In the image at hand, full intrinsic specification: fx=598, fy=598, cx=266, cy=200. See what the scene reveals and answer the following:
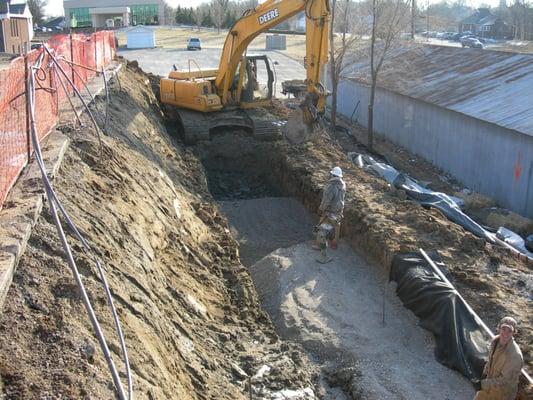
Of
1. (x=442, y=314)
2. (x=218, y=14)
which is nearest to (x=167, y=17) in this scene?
(x=218, y=14)

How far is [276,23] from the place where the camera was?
16328 mm

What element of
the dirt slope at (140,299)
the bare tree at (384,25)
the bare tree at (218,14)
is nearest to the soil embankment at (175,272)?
the dirt slope at (140,299)

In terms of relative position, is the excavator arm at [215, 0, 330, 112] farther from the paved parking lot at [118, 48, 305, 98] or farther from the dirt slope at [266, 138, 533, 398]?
the paved parking lot at [118, 48, 305, 98]

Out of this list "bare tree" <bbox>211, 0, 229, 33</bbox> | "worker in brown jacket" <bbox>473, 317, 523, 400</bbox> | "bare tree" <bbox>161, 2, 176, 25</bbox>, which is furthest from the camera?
"bare tree" <bbox>161, 2, 176, 25</bbox>

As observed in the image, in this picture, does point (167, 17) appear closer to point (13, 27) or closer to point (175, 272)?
point (13, 27)

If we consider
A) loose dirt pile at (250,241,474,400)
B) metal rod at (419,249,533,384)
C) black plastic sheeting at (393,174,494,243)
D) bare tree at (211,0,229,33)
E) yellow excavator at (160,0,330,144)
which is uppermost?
bare tree at (211,0,229,33)

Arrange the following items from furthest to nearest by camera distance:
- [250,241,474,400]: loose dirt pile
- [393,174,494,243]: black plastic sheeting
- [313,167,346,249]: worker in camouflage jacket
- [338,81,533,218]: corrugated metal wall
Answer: [338,81,533,218]: corrugated metal wall, [393,174,494,243]: black plastic sheeting, [313,167,346,249]: worker in camouflage jacket, [250,241,474,400]: loose dirt pile

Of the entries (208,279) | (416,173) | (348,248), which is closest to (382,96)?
(416,173)

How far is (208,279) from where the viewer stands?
10281 mm

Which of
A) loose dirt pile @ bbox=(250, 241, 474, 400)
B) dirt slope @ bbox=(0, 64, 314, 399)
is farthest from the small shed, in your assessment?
loose dirt pile @ bbox=(250, 241, 474, 400)

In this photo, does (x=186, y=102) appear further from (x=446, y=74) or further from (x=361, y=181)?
(x=446, y=74)

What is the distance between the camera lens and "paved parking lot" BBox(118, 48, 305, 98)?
45.4 metres

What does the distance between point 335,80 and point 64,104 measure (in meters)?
15.1

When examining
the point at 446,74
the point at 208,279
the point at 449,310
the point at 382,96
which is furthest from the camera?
the point at 382,96
